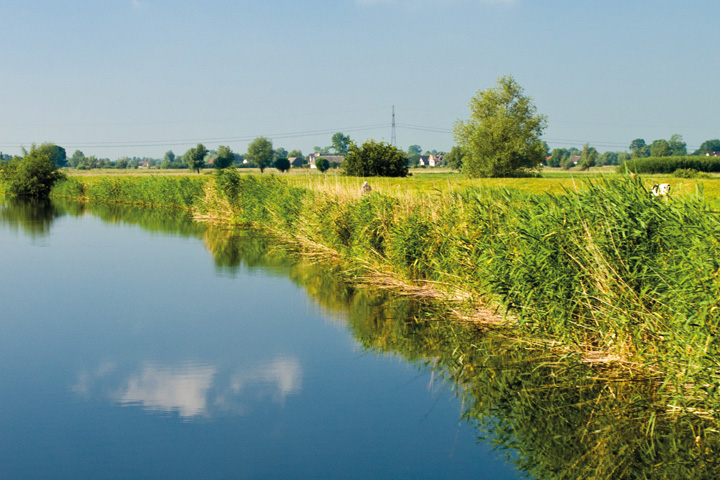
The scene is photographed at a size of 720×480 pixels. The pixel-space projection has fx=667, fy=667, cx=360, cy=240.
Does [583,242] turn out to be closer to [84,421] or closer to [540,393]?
[540,393]

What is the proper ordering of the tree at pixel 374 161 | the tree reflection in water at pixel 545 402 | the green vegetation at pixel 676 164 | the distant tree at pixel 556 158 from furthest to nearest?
1. the distant tree at pixel 556 158
2. the green vegetation at pixel 676 164
3. the tree at pixel 374 161
4. the tree reflection in water at pixel 545 402

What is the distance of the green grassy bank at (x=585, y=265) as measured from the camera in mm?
6727

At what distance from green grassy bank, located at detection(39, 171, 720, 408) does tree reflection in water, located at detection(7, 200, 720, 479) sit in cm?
34

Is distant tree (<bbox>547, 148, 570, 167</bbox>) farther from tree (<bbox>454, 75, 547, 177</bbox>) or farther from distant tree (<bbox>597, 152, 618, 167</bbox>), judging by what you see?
tree (<bbox>454, 75, 547, 177</bbox>)

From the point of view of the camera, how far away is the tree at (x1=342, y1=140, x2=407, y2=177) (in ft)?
144

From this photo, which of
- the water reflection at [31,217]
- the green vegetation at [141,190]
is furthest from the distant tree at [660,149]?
the water reflection at [31,217]

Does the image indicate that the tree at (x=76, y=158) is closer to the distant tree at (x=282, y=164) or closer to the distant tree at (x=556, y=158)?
the distant tree at (x=282, y=164)

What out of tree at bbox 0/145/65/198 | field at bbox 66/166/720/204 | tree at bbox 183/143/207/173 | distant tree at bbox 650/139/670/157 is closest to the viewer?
field at bbox 66/166/720/204

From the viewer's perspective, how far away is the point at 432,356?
9.08 meters

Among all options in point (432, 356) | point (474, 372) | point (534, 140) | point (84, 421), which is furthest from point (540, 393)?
point (534, 140)

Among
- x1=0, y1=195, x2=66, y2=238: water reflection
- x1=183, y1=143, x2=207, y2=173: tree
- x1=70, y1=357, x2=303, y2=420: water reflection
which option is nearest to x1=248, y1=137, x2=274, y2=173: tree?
x1=183, y1=143, x2=207, y2=173: tree

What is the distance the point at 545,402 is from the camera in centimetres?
725

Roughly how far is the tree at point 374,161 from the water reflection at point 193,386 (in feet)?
115

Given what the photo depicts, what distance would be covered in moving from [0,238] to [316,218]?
13959mm
